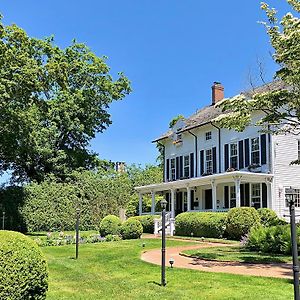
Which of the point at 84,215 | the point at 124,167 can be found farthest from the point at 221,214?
the point at 124,167

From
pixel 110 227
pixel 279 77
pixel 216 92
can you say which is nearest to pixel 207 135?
pixel 216 92

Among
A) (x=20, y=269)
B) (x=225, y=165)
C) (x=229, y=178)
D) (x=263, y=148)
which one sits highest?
(x=263, y=148)

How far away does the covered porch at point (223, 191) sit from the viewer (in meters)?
23.5

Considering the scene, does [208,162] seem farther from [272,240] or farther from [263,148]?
[272,240]

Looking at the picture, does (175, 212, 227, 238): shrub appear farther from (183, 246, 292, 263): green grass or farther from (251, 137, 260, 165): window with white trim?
(183, 246, 292, 263): green grass

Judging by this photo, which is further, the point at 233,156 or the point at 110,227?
the point at 233,156

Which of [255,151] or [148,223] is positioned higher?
[255,151]

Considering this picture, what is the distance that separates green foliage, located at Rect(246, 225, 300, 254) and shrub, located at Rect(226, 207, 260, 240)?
13.8ft

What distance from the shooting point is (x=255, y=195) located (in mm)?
24875

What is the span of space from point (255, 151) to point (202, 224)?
5.34m

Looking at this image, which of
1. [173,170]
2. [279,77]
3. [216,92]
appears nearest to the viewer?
[279,77]

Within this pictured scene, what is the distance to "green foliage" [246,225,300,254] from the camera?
1449cm

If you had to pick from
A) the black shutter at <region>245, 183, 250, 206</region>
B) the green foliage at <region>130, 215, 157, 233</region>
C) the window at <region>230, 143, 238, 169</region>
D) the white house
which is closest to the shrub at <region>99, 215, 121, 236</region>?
the green foliage at <region>130, 215, 157, 233</region>

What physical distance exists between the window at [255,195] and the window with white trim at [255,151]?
133cm
